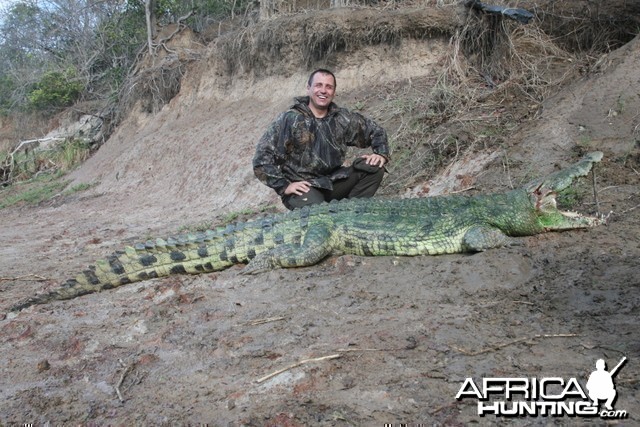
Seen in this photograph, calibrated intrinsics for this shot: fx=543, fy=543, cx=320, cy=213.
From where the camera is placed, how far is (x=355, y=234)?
4.57 metres

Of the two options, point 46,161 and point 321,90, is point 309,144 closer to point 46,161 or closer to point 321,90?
point 321,90

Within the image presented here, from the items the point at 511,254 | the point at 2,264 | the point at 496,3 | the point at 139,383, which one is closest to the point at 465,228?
the point at 511,254

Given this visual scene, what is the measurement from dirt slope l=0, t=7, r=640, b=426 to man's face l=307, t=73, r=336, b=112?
6.15 ft

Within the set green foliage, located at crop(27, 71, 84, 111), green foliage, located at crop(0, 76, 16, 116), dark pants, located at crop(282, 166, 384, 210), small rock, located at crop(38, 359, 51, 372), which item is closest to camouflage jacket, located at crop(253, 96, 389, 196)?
dark pants, located at crop(282, 166, 384, 210)

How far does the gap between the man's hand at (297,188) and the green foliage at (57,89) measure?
1907 cm

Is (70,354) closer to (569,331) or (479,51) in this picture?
(569,331)

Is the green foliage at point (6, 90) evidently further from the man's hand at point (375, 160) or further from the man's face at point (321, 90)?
the man's hand at point (375, 160)

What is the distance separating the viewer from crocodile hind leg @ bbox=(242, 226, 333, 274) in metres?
4.46

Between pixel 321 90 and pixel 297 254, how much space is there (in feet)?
6.17

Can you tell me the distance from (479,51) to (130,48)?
15790mm

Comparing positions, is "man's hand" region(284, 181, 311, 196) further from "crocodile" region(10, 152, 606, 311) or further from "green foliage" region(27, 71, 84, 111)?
"green foliage" region(27, 71, 84, 111)

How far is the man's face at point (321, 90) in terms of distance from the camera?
5434 millimetres

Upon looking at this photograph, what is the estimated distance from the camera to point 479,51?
885cm

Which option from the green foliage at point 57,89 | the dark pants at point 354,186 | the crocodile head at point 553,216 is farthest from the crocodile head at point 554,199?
the green foliage at point 57,89
